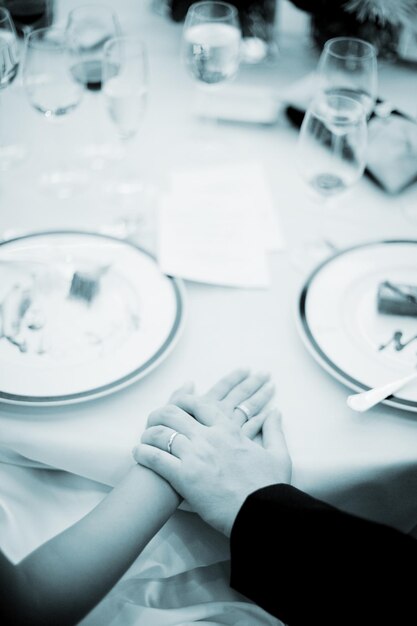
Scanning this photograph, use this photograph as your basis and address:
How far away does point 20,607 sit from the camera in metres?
0.67

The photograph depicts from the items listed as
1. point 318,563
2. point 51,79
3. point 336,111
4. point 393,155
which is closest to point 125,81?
point 51,79

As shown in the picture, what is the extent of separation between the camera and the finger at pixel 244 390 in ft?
2.64

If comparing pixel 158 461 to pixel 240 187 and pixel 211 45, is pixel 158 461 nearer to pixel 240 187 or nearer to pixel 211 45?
pixel 240 187

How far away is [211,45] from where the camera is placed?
3.76 ft

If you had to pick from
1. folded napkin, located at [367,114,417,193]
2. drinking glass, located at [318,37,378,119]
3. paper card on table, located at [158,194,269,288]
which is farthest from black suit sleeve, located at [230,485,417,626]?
drinking glass, located at [318,37,378,119]

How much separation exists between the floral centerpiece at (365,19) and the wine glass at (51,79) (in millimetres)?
617

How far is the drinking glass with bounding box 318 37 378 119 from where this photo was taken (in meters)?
1.12

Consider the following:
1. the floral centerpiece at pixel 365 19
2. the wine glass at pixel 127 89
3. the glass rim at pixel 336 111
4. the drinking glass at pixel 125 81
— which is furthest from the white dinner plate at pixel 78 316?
the floral centerpiece at pixel 365 19

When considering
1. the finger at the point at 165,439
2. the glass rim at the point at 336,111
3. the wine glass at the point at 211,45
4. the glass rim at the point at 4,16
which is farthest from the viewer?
the wine glass at the point at 211,45

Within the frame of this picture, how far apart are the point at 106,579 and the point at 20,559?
128mm

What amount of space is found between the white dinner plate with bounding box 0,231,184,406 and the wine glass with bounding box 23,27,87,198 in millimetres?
206

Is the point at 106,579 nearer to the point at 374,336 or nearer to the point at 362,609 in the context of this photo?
the point at 362,609

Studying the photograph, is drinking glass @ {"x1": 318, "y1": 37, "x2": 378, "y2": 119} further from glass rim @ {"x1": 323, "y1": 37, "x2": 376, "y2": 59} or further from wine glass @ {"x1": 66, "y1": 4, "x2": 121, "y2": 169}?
wine glass @ {"x1": 66, "y1": 4, "x2": 121, "y2": 169}

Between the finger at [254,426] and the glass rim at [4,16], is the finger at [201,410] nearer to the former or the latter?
the finger at [254,426]
